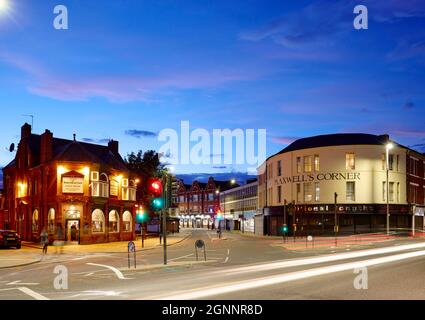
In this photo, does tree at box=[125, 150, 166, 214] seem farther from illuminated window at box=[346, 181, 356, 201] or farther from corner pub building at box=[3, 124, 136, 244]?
illuminated window at box=[346, 181, 356, 201]

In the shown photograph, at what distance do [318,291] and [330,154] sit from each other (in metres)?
48.9

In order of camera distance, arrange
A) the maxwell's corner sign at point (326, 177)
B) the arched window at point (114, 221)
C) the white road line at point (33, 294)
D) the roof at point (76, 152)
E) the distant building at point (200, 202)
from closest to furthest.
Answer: the white road line at point (33, 294) → the roof at point (76, 152) → the arched window at point (114, 221) → the maxwell's corner sign at point (326, 177) → the distant building at point (200, 202)

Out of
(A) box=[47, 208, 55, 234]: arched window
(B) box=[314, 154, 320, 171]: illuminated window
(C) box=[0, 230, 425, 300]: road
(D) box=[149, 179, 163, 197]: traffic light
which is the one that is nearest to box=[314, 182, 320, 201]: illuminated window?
(B) box=[314, 154, 320, 171]: illuminated window

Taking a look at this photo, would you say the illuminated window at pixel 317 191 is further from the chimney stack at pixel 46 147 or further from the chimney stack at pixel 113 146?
the chimney stack at pixel 46 147

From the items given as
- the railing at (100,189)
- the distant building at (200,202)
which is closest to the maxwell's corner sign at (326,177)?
the railing at (100,189)

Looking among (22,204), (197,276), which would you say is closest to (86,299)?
(197,276)

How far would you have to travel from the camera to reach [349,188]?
6169 centimetres

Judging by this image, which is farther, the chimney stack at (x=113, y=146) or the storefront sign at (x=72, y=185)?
the chimney stack at (x=113, y=146)

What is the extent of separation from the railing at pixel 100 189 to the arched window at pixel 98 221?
60.7 inches

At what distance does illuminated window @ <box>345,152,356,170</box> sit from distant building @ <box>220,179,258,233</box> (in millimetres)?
27449

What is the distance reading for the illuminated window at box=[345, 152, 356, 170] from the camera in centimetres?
6178

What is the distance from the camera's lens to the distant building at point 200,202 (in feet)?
444

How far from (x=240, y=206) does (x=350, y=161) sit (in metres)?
46.2

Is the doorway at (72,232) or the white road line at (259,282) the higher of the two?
the white road line at (259,282)
